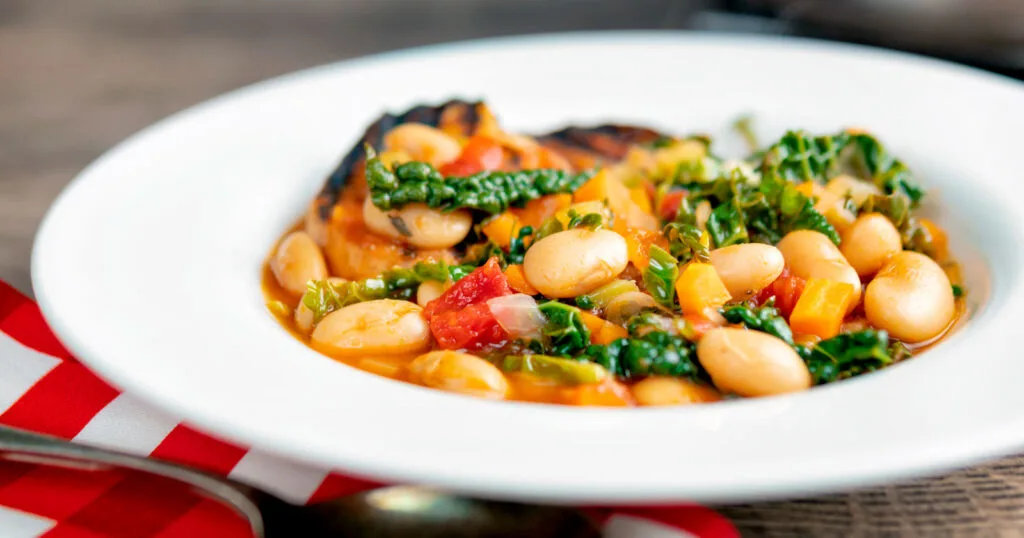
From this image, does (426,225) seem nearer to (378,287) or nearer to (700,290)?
(378,287)

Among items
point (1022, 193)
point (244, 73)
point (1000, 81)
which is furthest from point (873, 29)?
point (244, 73)

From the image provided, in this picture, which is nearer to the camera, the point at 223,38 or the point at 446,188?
the point at 446,188

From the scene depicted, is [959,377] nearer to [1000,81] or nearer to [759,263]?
[759,263]

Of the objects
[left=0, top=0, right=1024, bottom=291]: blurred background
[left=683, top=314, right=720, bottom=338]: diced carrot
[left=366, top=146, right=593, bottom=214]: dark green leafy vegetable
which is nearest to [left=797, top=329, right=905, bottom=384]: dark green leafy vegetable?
[left=683, top=314, right=720, bottom=338]: diced carrot

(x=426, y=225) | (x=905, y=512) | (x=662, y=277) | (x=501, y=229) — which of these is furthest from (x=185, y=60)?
(x=905, y=512)

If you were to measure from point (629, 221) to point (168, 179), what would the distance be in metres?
1.65

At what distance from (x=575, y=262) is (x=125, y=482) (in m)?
1.24

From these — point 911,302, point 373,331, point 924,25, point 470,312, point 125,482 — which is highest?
point 924,25

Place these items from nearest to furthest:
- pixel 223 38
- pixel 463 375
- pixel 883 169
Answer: pixel 463 375 → pixel 883 169 → pixel 223 38

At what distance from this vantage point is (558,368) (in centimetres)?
226

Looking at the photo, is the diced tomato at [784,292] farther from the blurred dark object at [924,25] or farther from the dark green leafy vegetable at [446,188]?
the blurred dark object at [924,25]

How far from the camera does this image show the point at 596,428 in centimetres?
184

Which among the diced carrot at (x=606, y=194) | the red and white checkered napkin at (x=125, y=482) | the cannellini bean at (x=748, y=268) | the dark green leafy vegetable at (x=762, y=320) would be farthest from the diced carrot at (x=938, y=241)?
the red and white checkered napkin at (x=125, y=482)

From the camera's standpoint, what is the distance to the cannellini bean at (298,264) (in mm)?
2881
